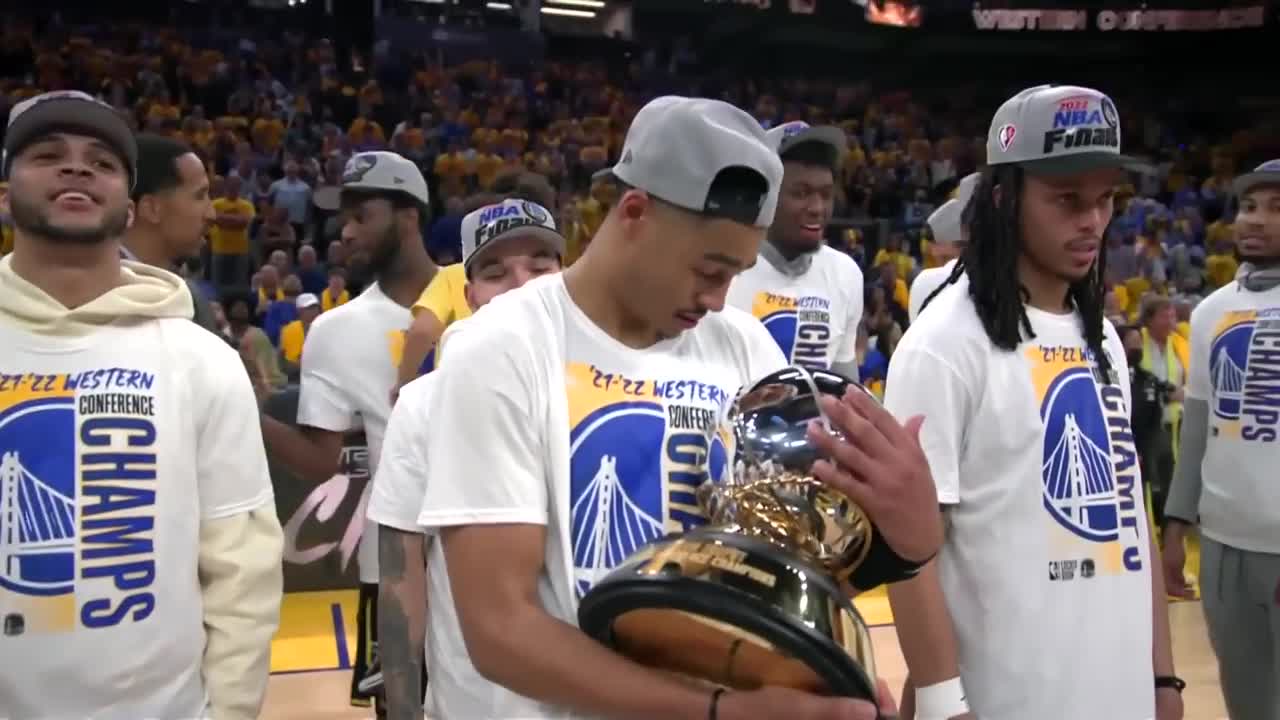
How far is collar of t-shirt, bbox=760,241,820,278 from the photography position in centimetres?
471

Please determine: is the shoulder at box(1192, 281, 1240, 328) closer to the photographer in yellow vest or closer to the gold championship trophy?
the gold championship trophy

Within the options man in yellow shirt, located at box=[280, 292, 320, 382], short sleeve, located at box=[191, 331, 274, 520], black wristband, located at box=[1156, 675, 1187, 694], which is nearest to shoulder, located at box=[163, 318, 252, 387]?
short sleeve, located at box=[191, 331, 274, 520]

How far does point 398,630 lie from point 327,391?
1330mm

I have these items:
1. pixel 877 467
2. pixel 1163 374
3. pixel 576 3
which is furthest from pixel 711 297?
pixel 576 3

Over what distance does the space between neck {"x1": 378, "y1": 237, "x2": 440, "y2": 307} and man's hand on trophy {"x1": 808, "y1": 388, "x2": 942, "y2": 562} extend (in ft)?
9.33

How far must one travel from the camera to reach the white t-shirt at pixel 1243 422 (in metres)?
3.67

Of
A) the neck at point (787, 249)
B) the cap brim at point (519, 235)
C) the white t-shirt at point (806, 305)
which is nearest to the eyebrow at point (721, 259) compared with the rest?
the cap brim at point (519, 235)

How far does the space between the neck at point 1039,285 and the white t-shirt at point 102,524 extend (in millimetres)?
1502

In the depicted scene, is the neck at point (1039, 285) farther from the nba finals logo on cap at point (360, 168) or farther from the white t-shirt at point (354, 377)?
the nba finals logo on cap at point (360, 168)

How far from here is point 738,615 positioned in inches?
49.6

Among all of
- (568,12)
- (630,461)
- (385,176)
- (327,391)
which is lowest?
(327,391)

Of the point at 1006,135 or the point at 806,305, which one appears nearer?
the point at 1006,135

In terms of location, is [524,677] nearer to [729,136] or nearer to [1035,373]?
Result: [729,136]

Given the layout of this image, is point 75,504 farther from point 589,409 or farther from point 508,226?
point 508,226
